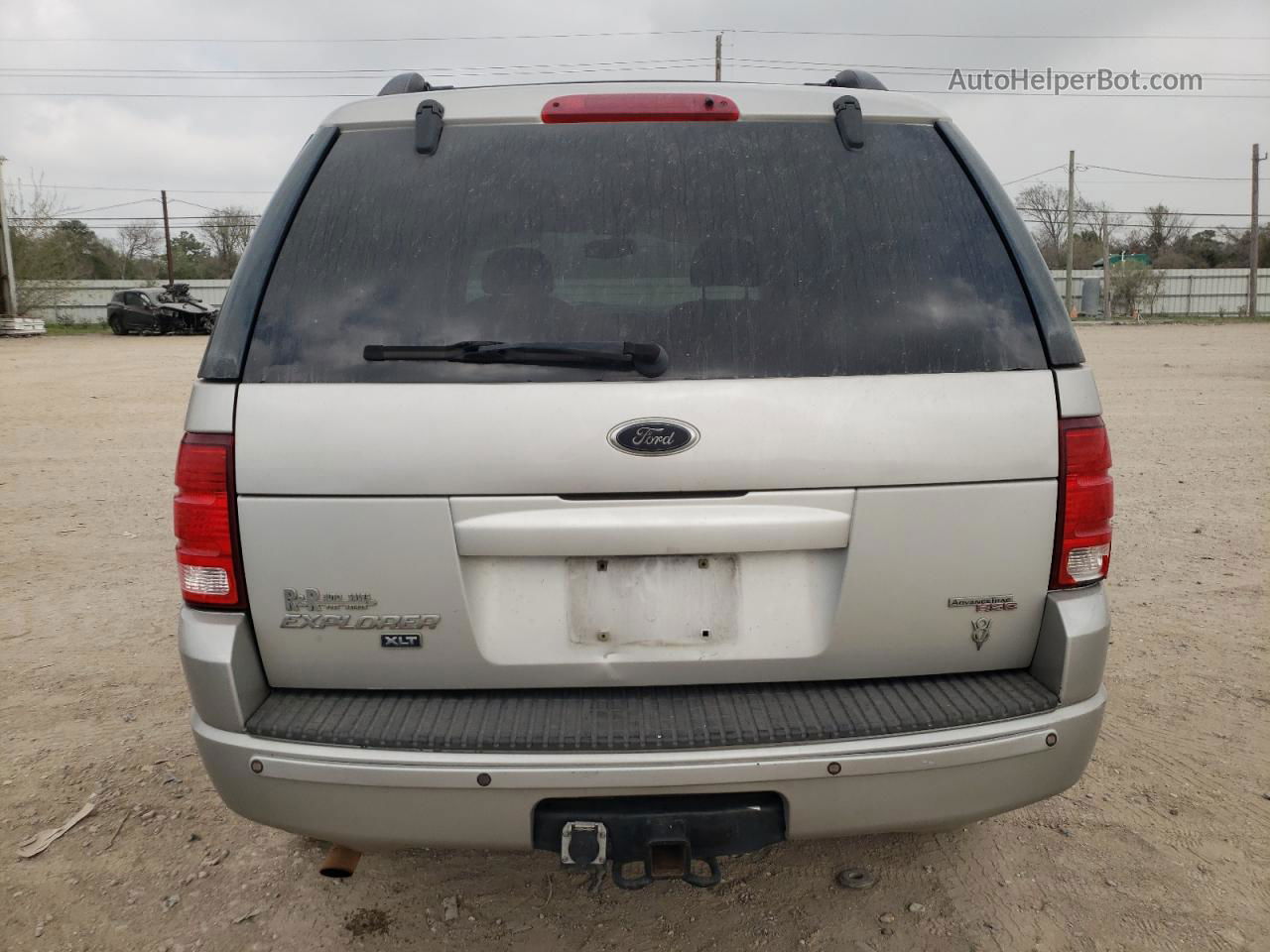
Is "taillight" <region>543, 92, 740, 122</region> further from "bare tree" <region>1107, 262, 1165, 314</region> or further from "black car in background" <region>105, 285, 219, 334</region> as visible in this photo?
"bare tree" <region>1107, 262, 1165, 314</region>

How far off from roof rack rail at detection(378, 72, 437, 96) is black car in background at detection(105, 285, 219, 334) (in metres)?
34.9

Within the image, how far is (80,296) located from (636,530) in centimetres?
5266

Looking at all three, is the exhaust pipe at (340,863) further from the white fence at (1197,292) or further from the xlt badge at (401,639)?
the white fence at (1197,292)

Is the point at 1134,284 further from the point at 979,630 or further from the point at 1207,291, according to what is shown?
the point at 979,630

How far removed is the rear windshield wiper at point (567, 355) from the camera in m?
1.92

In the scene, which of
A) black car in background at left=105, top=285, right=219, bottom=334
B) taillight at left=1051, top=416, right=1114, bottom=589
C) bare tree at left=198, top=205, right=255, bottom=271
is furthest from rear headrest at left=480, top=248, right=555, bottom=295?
bare tree at left=198, top=205, right=255, bottom=271

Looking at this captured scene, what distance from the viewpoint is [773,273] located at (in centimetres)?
203

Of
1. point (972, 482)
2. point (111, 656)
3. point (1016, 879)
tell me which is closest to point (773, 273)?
point (972, 482)

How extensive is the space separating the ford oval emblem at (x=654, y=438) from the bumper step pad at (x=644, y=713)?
0.53 meters

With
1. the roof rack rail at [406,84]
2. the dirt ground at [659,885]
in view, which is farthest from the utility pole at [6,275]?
the roof rack rail at [406,84]

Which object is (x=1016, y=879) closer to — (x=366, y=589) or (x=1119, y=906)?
(x=1119, y=906)

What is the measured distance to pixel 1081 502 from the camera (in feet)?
6.61

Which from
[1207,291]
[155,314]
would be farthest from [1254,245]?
[155,314]

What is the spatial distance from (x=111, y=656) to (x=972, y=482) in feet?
13.0
